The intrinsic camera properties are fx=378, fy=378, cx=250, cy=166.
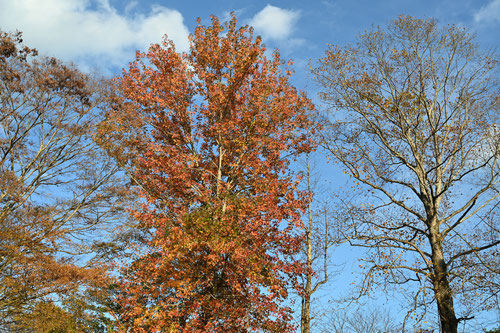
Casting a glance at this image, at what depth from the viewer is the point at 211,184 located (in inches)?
549

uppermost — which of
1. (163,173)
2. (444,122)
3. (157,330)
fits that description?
Answer: (444,122)

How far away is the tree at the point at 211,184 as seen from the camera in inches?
460

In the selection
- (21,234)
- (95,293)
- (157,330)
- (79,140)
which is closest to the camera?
(157,330)

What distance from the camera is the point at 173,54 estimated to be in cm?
1545

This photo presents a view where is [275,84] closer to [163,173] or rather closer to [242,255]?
[163,173]

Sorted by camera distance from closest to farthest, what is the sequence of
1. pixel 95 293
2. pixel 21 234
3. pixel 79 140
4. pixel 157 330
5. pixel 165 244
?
pixel 157 330
pixel 165 244
pixel 21 234
pixel 95 293
pixel 79 140

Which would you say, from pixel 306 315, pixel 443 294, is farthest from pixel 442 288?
pixel 306 315

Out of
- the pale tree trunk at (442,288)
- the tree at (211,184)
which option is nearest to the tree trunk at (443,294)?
the pale tree trunk at (442,288)

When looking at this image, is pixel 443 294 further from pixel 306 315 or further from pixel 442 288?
→ pixel 306 315

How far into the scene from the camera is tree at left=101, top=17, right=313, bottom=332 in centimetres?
1168

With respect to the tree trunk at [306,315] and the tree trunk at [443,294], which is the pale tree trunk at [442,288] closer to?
the tree trunk at [443,294]

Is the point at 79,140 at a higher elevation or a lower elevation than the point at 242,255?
higher

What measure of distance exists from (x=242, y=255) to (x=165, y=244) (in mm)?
2502

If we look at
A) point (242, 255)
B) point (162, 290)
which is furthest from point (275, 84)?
point (162, 290)
